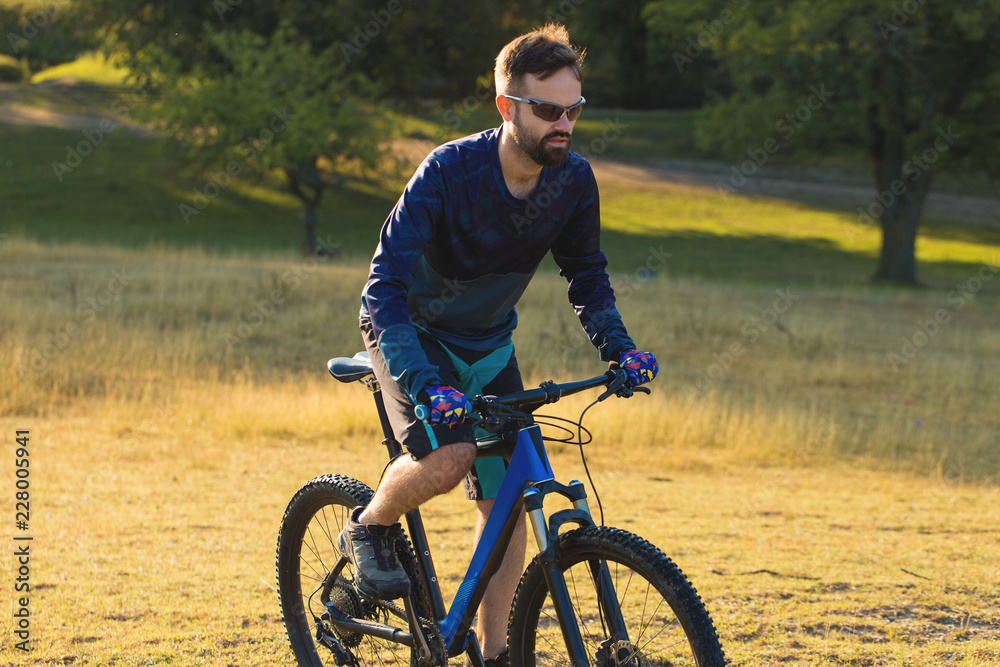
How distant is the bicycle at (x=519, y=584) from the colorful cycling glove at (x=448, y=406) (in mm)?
82

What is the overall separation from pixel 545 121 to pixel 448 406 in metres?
0.93

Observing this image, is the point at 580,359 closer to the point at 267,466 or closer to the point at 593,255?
the point at 267,466

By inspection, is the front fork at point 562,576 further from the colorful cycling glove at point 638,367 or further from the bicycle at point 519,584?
the colorful cycling glove at point 638,367

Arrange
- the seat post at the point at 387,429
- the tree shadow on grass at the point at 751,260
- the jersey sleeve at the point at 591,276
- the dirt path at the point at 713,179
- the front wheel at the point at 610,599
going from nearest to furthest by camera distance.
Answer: the front wheel at the point at 610,599 < the jersey sleeve at the point at 591,276 < the seat post at the point at 387,429 < the tree shadow on grass at the point at 751,260 < the dirt path at the point at 713,179

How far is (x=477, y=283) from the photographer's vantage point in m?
3.23

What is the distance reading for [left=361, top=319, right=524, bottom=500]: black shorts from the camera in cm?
297

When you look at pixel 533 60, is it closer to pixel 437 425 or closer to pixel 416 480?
pixel 437 425

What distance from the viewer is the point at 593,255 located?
11.2ft

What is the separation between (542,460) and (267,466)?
16.3 feet

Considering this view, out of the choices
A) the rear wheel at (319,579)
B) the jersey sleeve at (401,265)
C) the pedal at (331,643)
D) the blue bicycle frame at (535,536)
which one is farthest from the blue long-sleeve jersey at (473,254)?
the pedal at (331,643)

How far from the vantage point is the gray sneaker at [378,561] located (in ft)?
10.6

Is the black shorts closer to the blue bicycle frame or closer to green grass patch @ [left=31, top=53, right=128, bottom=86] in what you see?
the blue bicycle frame

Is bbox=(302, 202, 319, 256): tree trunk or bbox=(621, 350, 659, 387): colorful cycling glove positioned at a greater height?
bbox=(621, 350, 659, 387): colorful cycling glove

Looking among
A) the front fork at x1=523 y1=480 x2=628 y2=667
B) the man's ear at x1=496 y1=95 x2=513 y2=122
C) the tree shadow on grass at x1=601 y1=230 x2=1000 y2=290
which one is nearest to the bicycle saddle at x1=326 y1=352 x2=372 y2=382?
the front fork at x1=523 y1=480 x2=628 y2=667
